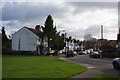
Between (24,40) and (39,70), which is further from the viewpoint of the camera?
(24,40)

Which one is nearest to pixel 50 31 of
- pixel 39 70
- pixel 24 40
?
pixel 24 40

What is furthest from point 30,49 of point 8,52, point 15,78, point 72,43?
point 72,43

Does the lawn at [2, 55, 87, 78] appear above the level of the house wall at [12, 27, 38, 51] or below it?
below

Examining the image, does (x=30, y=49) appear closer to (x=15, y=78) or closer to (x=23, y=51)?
(x=23, y=51)

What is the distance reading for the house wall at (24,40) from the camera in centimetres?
4562

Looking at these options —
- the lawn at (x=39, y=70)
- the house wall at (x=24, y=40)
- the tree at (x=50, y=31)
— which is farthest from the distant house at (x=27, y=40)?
the lawn at (x=39, y=70)

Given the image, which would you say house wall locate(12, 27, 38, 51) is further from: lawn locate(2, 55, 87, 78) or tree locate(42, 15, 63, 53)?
lawn locate(2, 55, 87, 78)

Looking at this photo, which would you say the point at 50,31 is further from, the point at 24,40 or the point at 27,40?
the point at 24,40

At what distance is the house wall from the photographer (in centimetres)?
4562

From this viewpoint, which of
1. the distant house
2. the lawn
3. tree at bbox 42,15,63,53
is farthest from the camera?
the distant house

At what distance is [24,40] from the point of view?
46281mm

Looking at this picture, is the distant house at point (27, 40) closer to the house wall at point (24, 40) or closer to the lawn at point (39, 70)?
the house wall at point (24, 40)

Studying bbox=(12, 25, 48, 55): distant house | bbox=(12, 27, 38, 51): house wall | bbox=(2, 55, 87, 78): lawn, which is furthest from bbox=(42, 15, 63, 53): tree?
bbox=(2, 55, 87, 78): lawn

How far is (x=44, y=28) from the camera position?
45.3m
